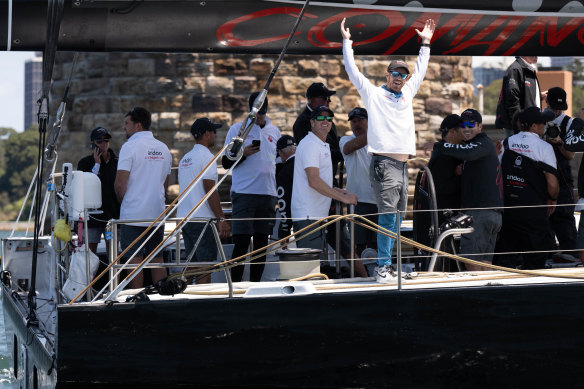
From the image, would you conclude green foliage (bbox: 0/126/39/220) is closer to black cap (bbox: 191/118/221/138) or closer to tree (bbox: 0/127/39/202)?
tree (bbox: 0/127/39/202)

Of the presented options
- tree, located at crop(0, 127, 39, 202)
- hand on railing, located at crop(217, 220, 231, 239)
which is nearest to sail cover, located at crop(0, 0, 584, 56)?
hand on railing, located at crop(217, 220, 231, 239)

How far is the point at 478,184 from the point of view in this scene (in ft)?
24.2

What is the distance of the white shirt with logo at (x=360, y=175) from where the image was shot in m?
8.12

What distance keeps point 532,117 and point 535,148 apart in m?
0.25

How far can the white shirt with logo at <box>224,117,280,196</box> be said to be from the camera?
806cm

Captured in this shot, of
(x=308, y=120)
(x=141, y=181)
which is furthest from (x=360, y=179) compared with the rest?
(x=141, y=181)

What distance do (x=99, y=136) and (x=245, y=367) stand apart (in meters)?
3.28

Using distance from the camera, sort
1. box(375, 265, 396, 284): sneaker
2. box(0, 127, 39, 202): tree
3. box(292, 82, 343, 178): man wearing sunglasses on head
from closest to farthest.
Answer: box(375, 265, 396, 284): sneaker < box(292, 82, 343, 178): man wearing sunglasses on head < box(0, 127, 39, 202): tree

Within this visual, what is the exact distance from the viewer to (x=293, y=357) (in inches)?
247

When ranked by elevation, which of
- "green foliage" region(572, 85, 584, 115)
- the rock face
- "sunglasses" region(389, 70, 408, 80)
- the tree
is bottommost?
"sunglasses" region(389, 70, 408, 80)

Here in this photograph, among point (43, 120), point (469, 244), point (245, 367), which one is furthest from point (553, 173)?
point (43, 120)

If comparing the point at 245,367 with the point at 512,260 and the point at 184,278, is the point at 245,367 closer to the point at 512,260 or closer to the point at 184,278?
the point at 184,278

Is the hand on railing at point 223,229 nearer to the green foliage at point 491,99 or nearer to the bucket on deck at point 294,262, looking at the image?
the bucket on deck at point 294,262

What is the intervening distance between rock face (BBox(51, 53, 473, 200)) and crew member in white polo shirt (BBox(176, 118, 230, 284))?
6830 mm
